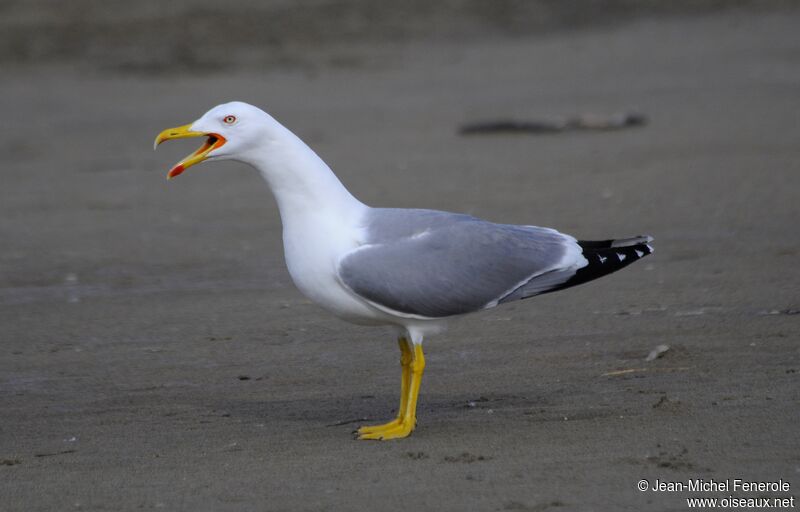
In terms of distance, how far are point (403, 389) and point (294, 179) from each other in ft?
3.27

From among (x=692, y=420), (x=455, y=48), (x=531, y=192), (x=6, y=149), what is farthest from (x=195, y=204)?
(x=455, y=48)

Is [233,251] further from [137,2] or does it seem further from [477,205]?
[137,2]

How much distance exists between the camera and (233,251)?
9.23 metres

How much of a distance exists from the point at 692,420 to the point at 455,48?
14.4 m

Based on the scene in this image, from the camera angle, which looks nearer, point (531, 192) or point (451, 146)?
point (531, 192)

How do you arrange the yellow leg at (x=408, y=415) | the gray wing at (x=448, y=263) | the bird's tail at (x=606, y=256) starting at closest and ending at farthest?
1. the gray wing at (x=448, y=263)
2. the yellow leg at (x=408, y=415)
3. the bird's tail at (x=606, y=256)

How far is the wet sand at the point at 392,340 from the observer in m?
4.97

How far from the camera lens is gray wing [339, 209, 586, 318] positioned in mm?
5312

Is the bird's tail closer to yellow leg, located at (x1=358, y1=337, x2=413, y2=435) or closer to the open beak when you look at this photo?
yellow leg, located at (x1=358, y1=337, x2=413, y2=435)

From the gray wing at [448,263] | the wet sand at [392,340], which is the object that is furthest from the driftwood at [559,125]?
the gray wing at [448,263]

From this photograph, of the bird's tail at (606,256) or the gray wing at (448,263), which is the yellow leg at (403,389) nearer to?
the gray wing at (448,263)

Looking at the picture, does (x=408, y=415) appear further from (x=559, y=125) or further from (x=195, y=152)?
(x=559, y=125)

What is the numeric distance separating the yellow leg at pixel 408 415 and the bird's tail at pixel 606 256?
2.13ft

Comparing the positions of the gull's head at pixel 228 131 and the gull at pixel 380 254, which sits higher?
the gull's head at pixel 228 131
